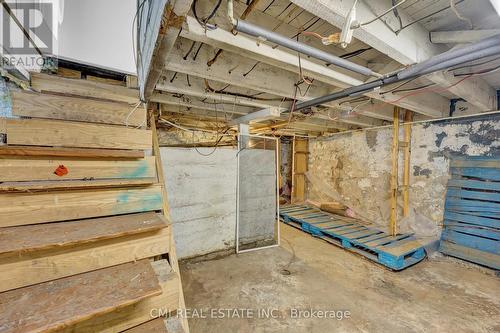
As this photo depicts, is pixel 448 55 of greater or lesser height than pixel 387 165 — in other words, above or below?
above

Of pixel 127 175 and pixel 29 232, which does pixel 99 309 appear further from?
pixel 127 175

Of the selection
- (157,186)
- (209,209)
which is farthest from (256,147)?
(157,186)

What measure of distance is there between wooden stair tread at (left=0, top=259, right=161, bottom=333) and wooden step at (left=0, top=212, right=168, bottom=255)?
192 millimetres

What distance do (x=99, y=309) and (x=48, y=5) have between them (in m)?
1.94

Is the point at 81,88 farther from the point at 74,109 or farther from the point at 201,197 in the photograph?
the point at 201,197

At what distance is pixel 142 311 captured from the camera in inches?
43.7

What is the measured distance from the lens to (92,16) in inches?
68.7

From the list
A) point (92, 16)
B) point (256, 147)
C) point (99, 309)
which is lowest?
point (99, 309)


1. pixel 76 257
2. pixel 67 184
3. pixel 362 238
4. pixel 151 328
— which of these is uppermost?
pixel 67 184

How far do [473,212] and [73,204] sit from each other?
4272 millimetres

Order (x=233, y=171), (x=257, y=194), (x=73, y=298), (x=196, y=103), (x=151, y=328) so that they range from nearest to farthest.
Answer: (x=73, y=298) < (x=151, y=328) < (x=196, y=103) < (x=233, y=171) < (x=257, y=194)

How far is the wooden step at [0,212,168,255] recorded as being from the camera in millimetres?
948

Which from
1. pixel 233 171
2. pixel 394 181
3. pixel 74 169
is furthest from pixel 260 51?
pixel 394 181

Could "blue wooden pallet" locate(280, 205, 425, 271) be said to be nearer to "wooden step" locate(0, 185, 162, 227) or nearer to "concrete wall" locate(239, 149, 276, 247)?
"concrete wall" locate(239, 149, 276, 247)
